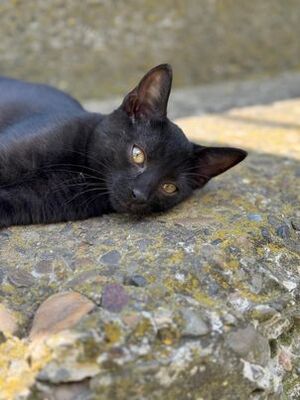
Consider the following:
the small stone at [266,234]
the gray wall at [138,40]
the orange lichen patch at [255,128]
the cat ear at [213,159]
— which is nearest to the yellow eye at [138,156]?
the cat ear at [213,159]

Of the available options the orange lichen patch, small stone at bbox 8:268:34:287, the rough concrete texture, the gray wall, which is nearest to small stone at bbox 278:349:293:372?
the rough concrete texture

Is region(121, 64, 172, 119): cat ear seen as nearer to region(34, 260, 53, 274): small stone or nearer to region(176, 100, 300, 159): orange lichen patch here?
region(34, 260, 53, 274): small stone

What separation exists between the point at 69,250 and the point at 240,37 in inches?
121

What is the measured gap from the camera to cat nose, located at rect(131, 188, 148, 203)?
1965 mm

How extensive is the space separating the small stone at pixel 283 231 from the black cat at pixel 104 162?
0.31 metres

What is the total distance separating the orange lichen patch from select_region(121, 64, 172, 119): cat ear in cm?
98

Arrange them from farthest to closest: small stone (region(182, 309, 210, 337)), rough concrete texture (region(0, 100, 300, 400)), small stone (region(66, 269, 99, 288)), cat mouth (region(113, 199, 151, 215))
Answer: cat mouth (region(113, 199, 151, 215))
small stone (region(66, 269, 99, 288))
small stone (region(182, 309, 210, 337))
rough concrete texture (region(0, 100, 300, 400))

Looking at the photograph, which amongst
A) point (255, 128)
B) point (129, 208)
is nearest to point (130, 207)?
point (129, 208)

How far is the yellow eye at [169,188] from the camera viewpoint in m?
2.13

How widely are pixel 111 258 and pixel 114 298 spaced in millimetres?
225

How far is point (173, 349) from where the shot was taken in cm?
151

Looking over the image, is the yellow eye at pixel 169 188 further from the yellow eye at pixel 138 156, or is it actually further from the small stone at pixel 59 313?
the small stone at pixel 59 313

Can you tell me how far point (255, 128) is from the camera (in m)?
3.32

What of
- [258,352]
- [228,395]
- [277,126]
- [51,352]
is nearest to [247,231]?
[258,352]
